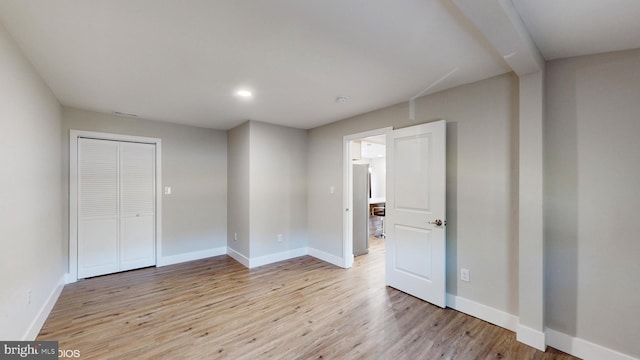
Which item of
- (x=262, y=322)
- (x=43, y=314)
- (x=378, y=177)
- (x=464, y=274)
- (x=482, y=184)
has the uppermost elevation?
(x=378, y=177)

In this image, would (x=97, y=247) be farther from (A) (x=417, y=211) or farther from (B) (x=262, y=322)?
(A) (x=417, y=211)

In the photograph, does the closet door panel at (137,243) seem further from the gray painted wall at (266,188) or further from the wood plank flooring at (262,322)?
the gray painted wall at (266,188)

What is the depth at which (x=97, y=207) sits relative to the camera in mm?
3660

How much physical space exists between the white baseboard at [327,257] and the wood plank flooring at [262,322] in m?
0.41

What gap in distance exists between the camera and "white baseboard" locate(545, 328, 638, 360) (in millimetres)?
1884

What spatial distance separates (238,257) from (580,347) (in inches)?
163

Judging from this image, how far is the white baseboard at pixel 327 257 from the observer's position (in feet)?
13.4

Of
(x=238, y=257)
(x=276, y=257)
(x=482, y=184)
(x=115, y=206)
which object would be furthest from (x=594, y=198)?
(x=115, y=206)

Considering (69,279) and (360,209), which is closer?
(69,279)

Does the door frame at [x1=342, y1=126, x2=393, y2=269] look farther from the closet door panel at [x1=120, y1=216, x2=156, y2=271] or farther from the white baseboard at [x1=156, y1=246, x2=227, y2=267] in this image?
the closet door panel at [x1=120, y1=216, x2=156, y2=271]

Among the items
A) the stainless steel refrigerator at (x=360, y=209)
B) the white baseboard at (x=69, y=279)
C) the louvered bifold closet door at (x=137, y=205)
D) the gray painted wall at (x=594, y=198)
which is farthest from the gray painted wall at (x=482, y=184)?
the white baseboard at (x=69, y=279)

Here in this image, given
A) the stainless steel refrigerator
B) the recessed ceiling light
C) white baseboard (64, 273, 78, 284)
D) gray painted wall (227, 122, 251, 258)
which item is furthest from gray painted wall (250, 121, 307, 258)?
white baseboard (64, 273, 78, 284)

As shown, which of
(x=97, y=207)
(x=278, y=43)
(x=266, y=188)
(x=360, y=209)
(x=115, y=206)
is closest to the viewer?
(x=278, y=43)

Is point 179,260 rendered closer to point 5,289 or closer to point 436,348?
point 5,289
